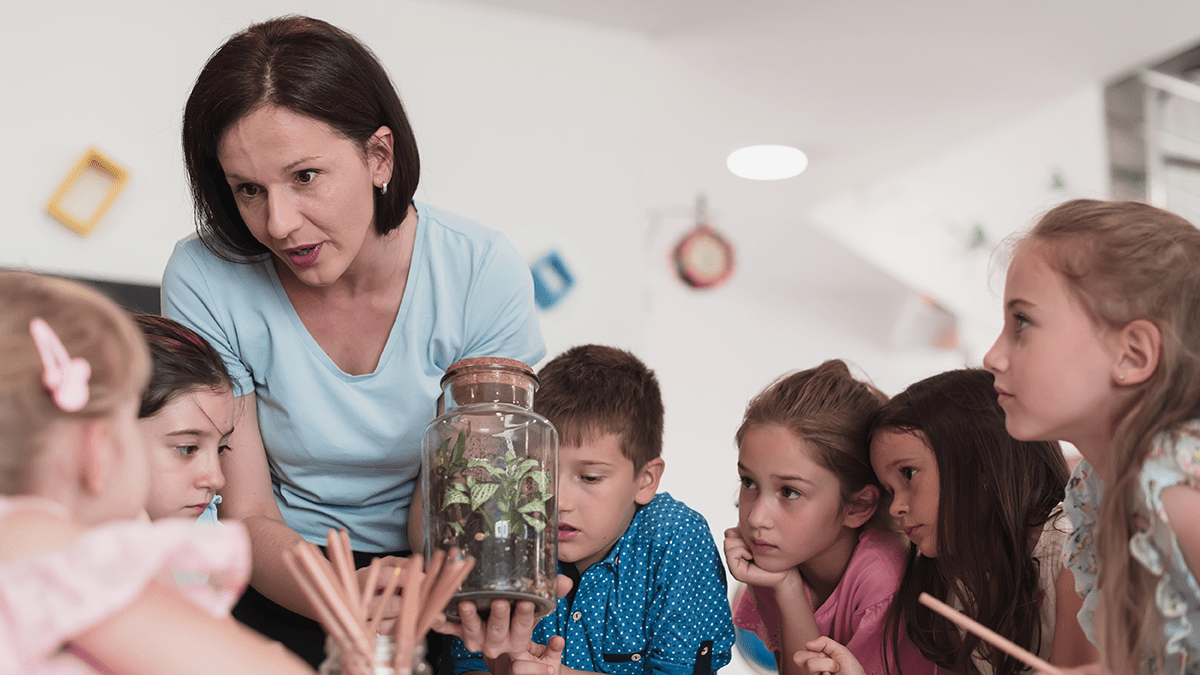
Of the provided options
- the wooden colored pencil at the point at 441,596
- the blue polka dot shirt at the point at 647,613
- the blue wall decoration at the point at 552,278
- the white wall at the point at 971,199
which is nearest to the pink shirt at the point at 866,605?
the blue polka dot shirt at the point at 647,613

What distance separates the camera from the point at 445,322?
1.32 metres

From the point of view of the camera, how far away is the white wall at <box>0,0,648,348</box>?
2.36 metres

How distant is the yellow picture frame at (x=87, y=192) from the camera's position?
7.70 feet

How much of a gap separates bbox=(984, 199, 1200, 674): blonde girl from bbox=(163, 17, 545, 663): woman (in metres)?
0.68

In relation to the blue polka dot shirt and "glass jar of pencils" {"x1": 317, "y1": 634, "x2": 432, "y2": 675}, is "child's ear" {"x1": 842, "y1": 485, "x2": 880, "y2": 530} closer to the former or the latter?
the blue polka dot shirt

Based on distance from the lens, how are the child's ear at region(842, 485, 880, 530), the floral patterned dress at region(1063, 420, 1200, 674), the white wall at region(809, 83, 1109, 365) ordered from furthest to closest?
1. the white wall at region(809, 83, 1109, 365)
2. the child's ear at region(842, 485, 880, 530)
3. the floral patterned dress at region(1063, 420, 1200, 674)

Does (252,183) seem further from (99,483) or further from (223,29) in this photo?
(223,29)

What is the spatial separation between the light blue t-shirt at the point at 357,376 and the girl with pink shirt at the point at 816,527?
1.27 feet

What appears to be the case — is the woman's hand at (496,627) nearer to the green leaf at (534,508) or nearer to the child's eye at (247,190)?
the green leaf at (534,508)

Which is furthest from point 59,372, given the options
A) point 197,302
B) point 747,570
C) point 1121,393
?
point 747,570

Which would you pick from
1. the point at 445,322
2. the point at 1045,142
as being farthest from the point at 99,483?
the point at 1045,142

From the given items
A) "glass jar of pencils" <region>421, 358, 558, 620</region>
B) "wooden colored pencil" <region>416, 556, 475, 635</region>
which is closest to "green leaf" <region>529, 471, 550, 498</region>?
"glass jar of pencils" <region>421, 358, 558, 620</region>

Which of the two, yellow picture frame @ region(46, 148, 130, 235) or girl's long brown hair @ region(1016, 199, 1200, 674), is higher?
yellow picture frame @ region(46, 148, 130, 235)

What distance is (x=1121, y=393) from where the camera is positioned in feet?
3.03
